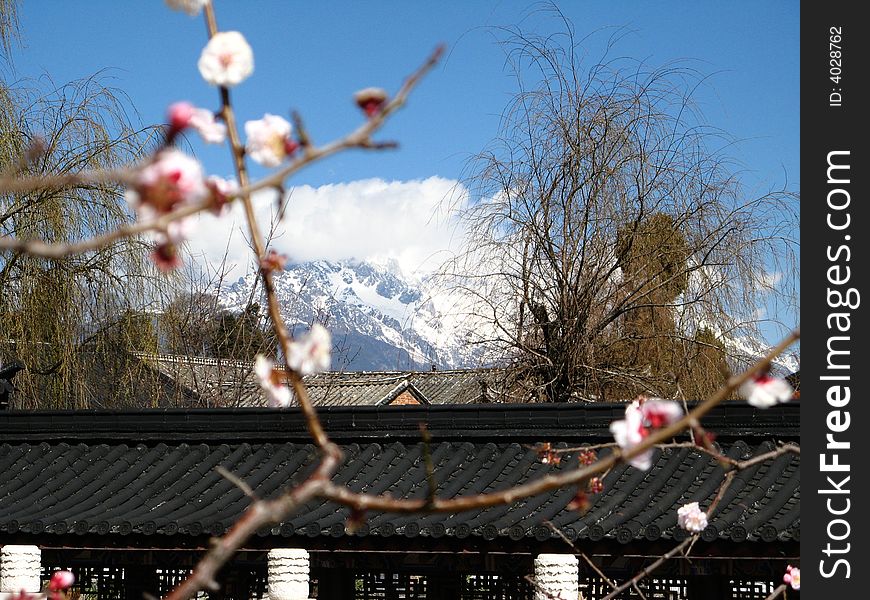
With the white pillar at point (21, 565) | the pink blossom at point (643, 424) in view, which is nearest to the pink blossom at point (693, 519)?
the pink blossom at point (643, 424)

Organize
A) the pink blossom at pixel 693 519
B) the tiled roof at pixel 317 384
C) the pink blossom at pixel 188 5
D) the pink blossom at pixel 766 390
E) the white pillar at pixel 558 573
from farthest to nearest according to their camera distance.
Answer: the tiled roof at pixel 317 384 < the white pillar at pixel 558 573 < the pink blossom at pixel 693 519 < the pink blossom at pixel 766 390 < the pink blossom at pixel 188 5

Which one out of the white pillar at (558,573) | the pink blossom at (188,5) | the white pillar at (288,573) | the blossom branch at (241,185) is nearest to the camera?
the blossom branch at (241,185)

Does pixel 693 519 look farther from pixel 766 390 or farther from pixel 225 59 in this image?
pixel 225 59

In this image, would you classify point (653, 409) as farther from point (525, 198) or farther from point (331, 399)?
point (331, 399)

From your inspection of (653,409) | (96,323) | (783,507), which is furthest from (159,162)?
(96,323)

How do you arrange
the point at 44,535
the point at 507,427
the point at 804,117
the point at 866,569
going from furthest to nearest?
1. the point at 507,427
2. the point at 44,535
3. the point at 804,117
4. the point at 866,569

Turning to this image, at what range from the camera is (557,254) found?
918cm

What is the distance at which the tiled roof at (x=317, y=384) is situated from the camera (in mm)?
9812

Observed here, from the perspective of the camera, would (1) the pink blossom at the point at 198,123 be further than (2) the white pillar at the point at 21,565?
No

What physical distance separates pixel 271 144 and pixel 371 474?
4463 millimetres

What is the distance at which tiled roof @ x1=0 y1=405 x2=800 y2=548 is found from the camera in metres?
4.64

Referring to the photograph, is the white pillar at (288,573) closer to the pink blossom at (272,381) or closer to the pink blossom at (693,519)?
the pink blossom at (693,519)

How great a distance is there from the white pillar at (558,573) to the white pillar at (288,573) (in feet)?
3.46

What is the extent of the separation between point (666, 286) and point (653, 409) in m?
8.42
